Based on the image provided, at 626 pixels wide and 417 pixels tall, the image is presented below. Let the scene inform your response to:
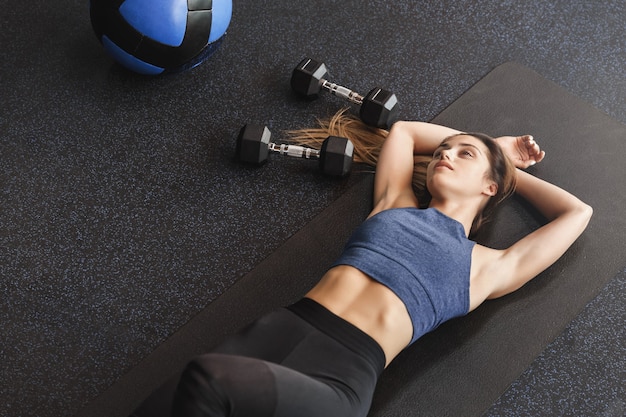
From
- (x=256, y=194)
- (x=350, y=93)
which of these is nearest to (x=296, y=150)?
(x=256, y=194)

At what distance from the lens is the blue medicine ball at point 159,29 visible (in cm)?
214

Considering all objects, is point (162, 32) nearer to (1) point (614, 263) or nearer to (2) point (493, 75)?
(2) point (493, 75)

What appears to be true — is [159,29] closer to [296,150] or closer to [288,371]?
[296,150]

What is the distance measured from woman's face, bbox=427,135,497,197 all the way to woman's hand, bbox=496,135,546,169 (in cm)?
25

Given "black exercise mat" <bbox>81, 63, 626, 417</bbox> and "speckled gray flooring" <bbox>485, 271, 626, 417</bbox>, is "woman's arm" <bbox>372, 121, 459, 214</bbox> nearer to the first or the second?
"black exercise mat" <bbox>81, 63, 626, 417</bbox>

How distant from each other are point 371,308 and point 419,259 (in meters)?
0.18

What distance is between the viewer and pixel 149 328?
6.17ft

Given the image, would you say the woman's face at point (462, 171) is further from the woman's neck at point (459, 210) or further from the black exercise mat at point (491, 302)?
the black exercise mat at point (491, 302)

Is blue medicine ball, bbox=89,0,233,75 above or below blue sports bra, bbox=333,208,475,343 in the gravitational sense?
above

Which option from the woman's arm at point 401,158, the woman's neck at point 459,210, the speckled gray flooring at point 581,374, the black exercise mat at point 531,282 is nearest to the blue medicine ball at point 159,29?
the woman's arm at point 401,158

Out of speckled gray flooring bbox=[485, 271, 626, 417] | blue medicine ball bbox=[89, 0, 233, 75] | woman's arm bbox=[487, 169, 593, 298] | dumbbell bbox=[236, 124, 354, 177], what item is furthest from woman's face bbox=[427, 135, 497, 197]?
blue medicine ball bbox=[89, 0, 233, 75]

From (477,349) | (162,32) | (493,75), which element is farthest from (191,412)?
(493,75)

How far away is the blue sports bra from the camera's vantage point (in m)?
1.72

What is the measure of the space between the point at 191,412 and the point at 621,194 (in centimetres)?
147
